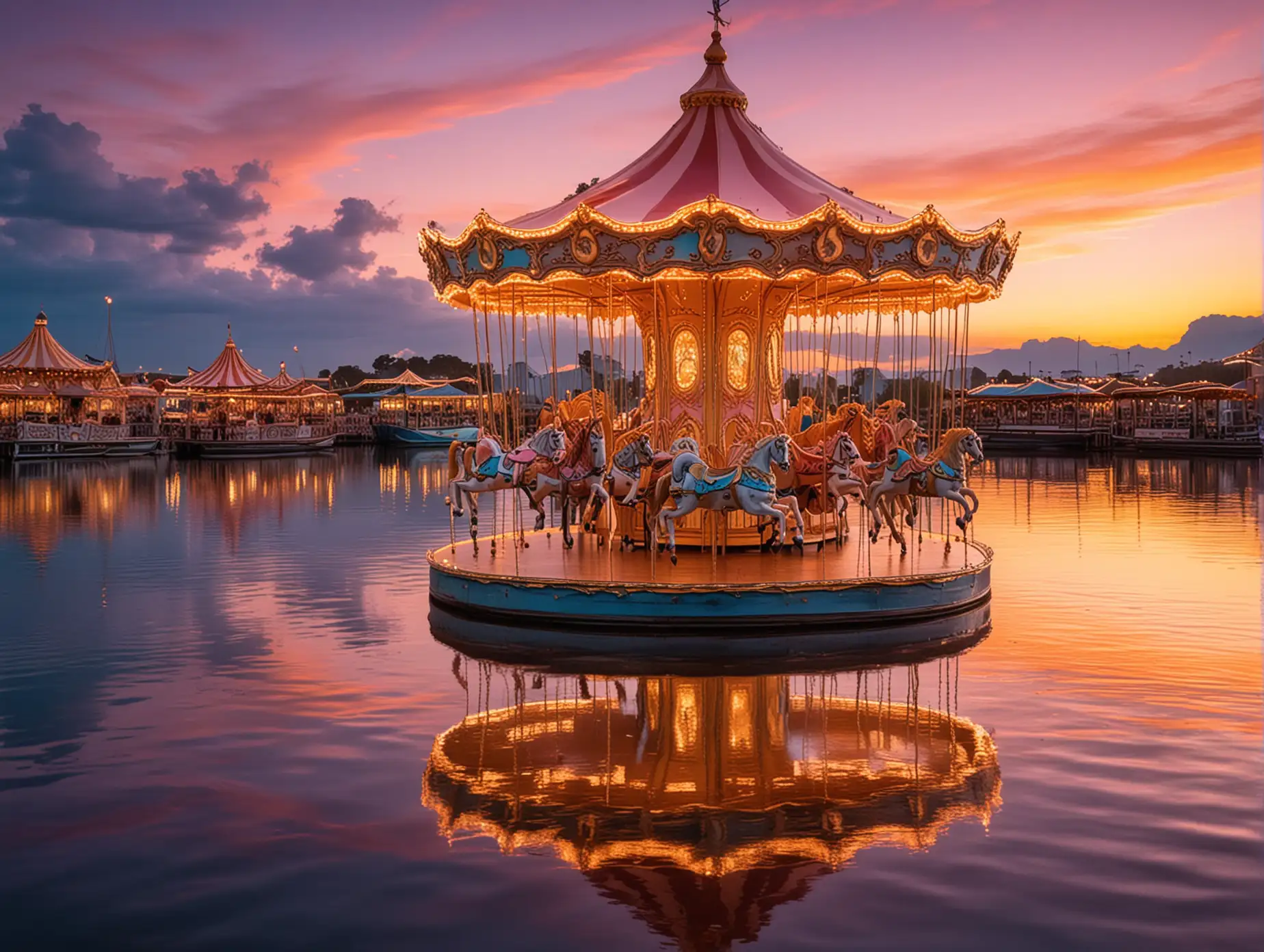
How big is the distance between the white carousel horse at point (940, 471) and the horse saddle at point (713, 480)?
219cm

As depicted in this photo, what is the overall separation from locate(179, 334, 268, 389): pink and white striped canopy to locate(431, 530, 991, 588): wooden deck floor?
38.3 m

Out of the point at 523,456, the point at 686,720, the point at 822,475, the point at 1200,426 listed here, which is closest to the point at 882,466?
the point at 822,475

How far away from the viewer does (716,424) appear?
12.4 meters

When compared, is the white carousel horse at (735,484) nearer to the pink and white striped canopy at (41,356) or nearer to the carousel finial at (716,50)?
the carousel finial at (716,50)

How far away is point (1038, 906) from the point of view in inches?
171

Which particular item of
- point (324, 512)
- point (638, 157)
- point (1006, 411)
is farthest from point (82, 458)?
point (1006, 411)

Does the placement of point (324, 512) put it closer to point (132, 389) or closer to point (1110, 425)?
point (132, 389)

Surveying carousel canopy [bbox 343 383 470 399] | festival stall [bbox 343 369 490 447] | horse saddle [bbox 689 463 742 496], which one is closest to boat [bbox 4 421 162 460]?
festival stall [bbox 343 369 490 447]

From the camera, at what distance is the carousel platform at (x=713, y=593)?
937 centimetres

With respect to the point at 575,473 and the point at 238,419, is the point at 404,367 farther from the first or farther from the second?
the point at 575,473

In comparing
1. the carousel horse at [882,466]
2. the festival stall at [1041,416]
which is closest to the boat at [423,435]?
the festival stall at [1041,416]

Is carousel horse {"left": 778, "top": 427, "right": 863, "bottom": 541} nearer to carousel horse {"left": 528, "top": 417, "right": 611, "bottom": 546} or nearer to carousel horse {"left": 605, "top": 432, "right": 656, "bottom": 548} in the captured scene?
carousel horse {"left": 605, "top": 432, "right": 656, "bottom": 548}

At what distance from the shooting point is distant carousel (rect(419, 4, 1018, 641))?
9.86 m

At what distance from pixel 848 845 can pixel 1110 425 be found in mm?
48014
